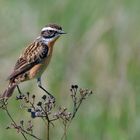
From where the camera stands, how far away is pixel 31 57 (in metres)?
6.12

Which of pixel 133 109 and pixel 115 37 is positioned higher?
pixel 115 37

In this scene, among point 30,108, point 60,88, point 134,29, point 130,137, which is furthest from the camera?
point 134,29

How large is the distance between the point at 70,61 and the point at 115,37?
532 millimetres

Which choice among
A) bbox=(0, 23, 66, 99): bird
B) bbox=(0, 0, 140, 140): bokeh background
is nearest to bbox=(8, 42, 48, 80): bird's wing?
bbox=(0, 23, 66, 99): bird

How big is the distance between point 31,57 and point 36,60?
0.05 m

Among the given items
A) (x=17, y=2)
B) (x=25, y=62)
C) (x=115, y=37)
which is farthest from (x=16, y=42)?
(x=25, y=62)

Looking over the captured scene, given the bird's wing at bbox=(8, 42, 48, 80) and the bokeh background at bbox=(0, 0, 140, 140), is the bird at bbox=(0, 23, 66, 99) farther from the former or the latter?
the bokeh background at bbox=(0, 0, 140, 140)

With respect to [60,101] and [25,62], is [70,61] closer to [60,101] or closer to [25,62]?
[60,101]

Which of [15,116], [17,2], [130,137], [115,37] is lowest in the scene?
[130,137]

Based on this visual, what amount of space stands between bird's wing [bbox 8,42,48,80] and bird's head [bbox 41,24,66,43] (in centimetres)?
12

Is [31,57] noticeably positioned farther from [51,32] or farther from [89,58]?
[89,58]

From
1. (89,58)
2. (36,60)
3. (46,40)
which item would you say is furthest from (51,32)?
(89,58)

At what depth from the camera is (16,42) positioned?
839 cm

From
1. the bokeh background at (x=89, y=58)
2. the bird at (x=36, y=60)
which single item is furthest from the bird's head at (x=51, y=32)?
the bokeh background at (x=89, y=58)
